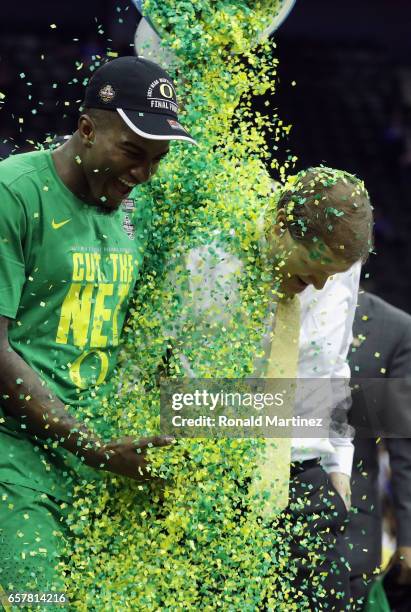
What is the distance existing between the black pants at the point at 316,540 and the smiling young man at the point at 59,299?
0.58 metres

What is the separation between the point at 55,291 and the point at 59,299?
0.02m

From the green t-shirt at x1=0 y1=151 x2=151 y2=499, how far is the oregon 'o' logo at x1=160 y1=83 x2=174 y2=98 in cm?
35

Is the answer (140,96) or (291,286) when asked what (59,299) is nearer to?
(140,96)

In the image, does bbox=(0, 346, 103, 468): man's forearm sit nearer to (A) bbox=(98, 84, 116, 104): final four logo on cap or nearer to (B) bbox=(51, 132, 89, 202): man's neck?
(B) bbox=(51, 132, 89, 202): man's neck

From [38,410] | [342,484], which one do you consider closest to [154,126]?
[38,410]

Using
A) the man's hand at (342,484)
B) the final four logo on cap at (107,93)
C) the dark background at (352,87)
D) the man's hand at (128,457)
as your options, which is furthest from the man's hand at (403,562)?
the dark background at (352,87)

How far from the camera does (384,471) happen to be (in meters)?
5.98

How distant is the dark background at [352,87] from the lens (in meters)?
9.23

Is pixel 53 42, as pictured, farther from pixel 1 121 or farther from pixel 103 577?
pixel 103 577

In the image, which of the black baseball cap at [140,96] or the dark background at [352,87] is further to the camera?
the dark background at [352,87]

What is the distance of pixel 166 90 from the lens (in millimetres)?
3123

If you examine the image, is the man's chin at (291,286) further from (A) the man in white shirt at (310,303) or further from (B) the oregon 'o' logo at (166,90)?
(B) the oregon 'o' logo at (166,90)

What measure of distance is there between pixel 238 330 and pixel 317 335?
1.25 ft

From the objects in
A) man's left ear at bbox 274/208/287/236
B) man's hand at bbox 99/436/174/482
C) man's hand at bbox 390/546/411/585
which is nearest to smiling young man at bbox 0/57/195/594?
man's hand at bbox 99/436/174/482
